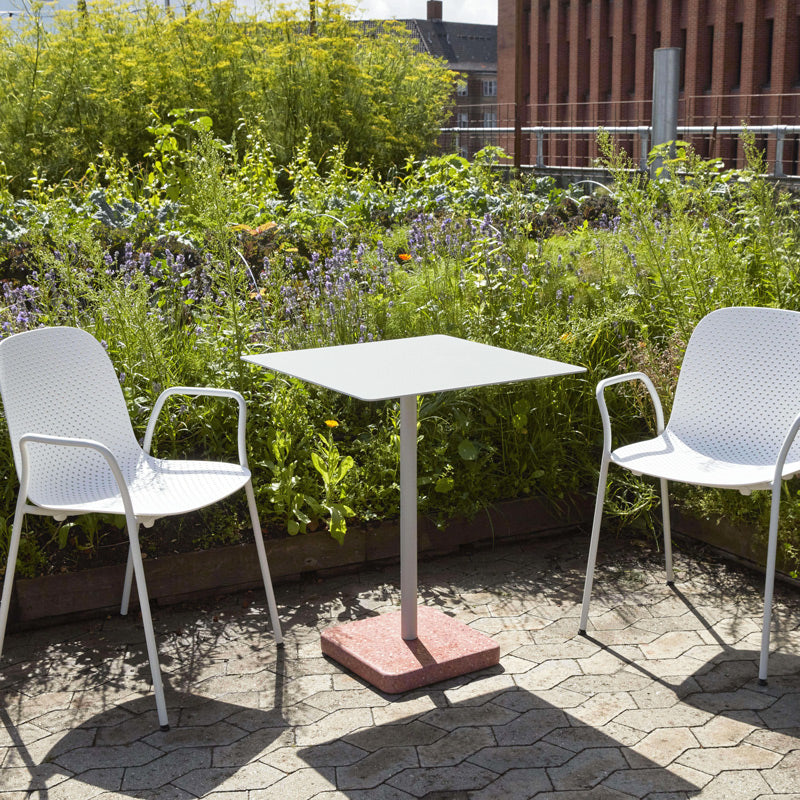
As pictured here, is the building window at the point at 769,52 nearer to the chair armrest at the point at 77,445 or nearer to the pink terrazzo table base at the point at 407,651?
the pink terrazzo table base at the point at 407,651

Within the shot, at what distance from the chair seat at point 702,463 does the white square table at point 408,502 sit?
0.53 meters

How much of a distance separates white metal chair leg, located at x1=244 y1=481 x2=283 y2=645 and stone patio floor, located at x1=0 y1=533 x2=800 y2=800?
7cm

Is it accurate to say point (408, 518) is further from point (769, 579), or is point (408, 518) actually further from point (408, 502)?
point (769, 579)

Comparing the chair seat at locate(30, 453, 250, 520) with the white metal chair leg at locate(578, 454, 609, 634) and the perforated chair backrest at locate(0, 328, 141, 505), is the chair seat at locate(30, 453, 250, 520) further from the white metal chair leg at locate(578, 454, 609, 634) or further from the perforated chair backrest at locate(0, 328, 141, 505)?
the white metal chair leg at locate(578, 454, 609, 634)

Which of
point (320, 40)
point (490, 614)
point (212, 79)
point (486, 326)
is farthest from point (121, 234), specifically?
point (320, 40)

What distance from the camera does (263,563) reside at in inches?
134

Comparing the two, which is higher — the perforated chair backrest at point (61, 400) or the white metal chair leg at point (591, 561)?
the perforated chair backrest at point (61, 400)

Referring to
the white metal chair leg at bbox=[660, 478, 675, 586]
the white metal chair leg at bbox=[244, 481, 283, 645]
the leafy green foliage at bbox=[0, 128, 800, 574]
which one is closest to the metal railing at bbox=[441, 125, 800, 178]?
the leafy green foliage at bbox=[0, 128, 800, 574]

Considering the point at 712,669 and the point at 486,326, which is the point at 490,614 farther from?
the point at 486,326

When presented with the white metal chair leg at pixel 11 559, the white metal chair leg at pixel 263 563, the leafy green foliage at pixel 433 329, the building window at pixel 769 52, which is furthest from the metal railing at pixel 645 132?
the building window at pixel 769 52

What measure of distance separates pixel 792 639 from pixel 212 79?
30.5 ft

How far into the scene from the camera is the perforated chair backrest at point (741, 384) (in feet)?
12.0

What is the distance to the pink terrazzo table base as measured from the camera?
3260 millimetres

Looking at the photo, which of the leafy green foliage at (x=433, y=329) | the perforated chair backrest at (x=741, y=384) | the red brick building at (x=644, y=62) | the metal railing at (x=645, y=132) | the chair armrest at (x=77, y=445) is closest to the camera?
the chair armrest at (x=77, y=445)
